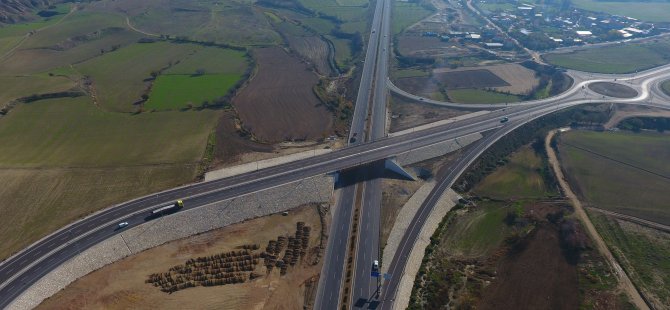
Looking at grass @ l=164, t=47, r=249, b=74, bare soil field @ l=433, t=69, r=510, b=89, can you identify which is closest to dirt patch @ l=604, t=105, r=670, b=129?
bare soil field @ l=433, t=69, r=510, b=89

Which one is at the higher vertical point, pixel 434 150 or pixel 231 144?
pixel 434 150

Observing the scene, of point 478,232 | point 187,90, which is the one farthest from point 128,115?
point 478,232

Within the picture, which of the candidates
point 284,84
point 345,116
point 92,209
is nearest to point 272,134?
point 345,116

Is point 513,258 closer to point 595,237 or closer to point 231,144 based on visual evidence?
point 595,237

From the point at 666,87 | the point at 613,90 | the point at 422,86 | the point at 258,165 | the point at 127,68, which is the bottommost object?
the point at 258,165

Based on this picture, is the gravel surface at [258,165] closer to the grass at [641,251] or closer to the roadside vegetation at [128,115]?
the roadside vegetation at [128,115]

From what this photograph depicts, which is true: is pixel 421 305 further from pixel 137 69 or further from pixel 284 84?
pixel 137 69
